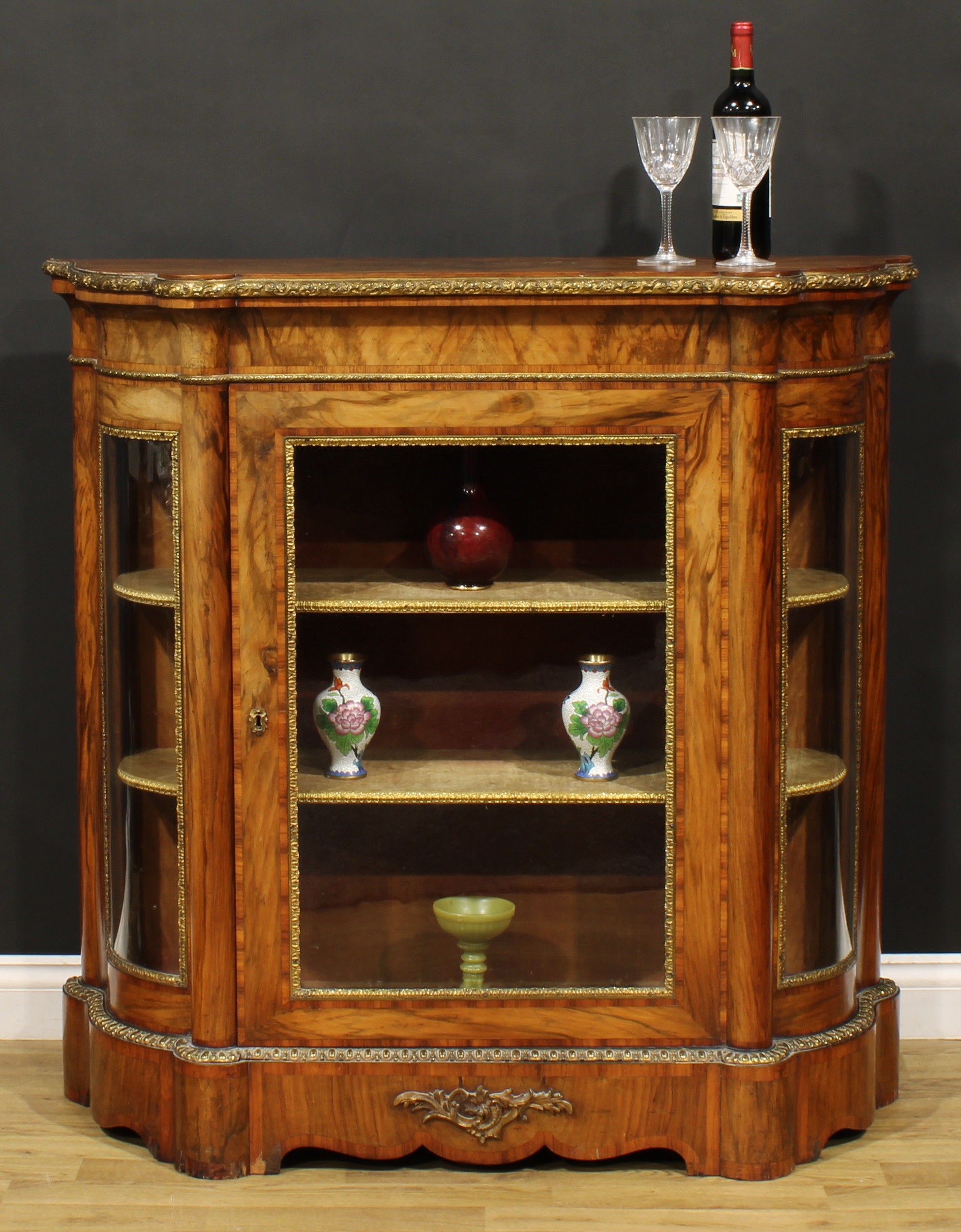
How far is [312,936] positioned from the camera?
269 centimetres

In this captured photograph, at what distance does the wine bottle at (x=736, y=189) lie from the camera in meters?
2.65

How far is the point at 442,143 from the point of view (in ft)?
10.1

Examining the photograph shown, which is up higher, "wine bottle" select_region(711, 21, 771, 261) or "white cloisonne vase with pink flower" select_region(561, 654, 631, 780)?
"wine bottle" select_region(711, 21, 771, 261)

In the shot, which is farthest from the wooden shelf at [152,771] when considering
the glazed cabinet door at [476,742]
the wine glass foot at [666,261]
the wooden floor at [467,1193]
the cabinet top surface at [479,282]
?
the wine glass foot at [666,261]

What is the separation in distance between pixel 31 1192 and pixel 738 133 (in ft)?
6.36

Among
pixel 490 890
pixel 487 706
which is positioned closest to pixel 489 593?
pixel 487 706

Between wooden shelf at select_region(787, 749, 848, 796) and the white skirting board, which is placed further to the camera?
the white skirting board

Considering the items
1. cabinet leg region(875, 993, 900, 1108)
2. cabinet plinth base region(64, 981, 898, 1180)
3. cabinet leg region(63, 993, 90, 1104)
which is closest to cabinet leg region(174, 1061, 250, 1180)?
cabinet plinth base region(64, 981, 898, 1180)

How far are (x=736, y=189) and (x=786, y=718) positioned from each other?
819 mm

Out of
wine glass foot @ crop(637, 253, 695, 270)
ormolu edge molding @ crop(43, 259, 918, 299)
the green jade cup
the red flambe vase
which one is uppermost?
wine glass foot @ crop(637, 253, 695, 270)

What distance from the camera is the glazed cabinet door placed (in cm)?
260

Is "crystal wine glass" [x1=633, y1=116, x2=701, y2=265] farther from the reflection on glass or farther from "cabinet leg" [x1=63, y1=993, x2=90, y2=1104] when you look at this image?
"cabinet leg" [x1=63, y1=993, x2=90, y2=1104]

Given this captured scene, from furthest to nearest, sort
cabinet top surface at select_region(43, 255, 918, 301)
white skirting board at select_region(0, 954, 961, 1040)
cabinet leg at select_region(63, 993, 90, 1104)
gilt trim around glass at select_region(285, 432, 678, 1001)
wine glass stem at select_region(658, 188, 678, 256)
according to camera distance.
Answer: white skirting board at select_region(0, 954, 961, 1040), cabinet leg at select_region(63, 993, 90, 1104), wine glass stem at select_region(658, 188, 678, 256), gilt trim around glass at select_region(285, 432, 678, 1001), cabinet top surface at select_region(43, 255, 918, 301)

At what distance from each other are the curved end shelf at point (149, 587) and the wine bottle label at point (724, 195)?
3.35ft
